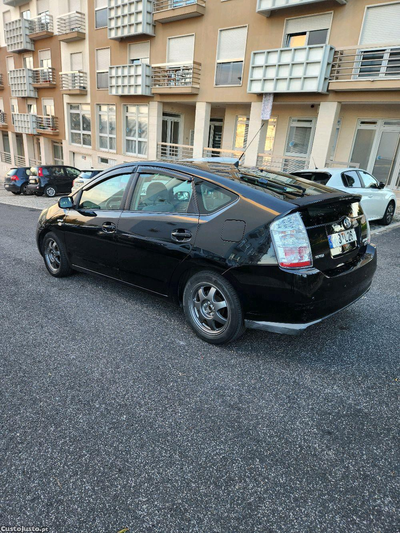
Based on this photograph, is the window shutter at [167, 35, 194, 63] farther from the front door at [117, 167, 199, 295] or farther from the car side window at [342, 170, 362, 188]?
the front door at [117, 167, 199, 295]

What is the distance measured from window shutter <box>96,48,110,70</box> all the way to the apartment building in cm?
8

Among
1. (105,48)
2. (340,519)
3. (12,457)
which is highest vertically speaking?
(105,48)

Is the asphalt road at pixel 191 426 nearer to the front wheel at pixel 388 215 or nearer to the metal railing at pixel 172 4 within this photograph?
the front wheel at pixel 388 215

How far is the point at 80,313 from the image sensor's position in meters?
3.73

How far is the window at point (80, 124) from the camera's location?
23031 millimetres

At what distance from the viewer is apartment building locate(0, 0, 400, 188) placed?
12141 millimetres

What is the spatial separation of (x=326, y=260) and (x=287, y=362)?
3.06 feet

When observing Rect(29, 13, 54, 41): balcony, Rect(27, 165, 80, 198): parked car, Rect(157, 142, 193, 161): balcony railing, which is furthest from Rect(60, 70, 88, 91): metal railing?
Rect(157, 142, 193, 161): balcony railing

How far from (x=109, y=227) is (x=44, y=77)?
28042 mm

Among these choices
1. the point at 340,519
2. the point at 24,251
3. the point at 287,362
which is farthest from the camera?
the point at 24,251

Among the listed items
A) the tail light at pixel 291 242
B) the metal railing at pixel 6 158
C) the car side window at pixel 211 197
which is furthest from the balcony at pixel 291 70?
the metal railing at pixel 6 158

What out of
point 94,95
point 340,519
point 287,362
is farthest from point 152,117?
point 340,519

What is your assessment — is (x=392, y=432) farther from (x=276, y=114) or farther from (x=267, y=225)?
(x=276, y=114)

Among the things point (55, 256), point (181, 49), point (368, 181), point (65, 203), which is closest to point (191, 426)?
point (65, 203)
